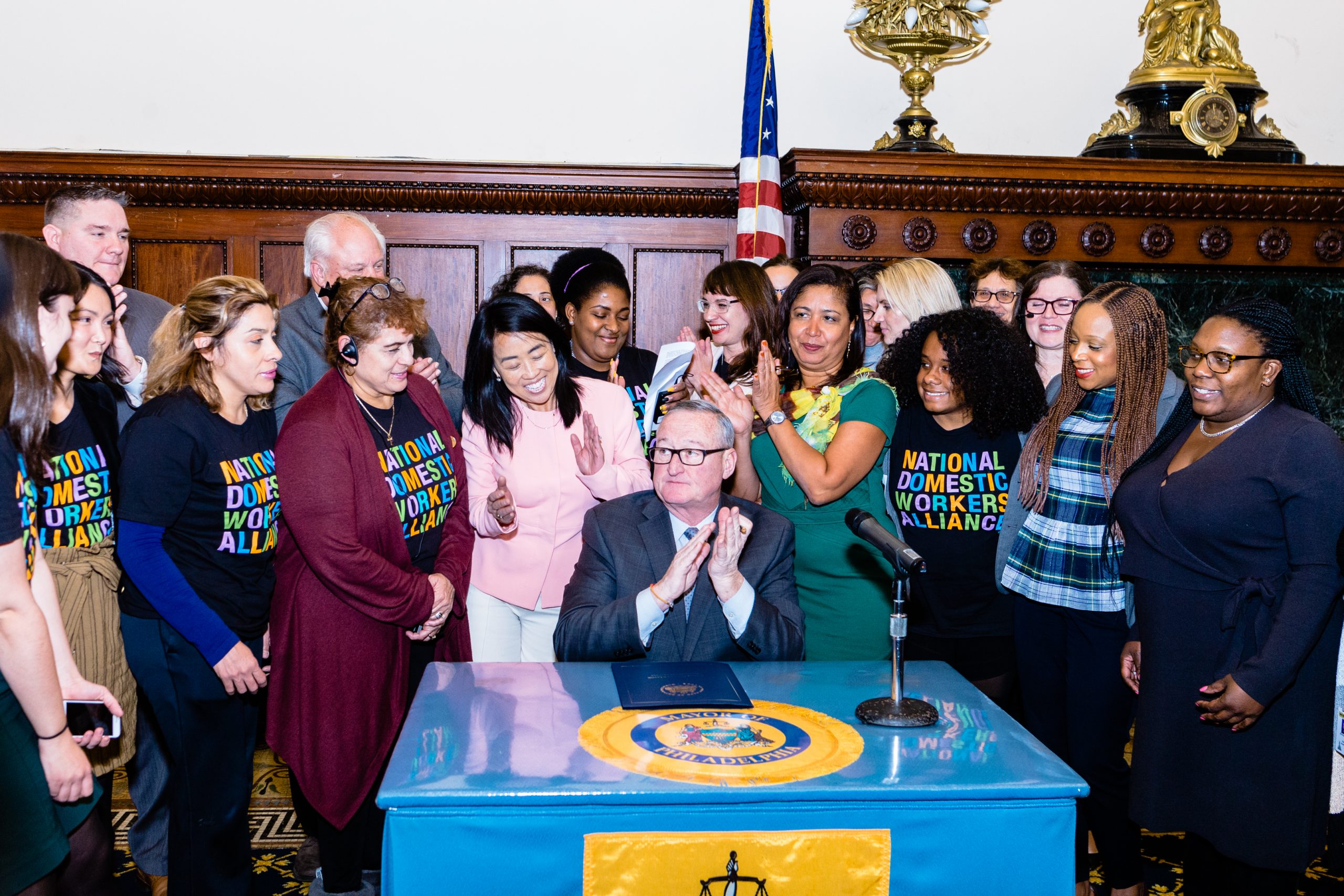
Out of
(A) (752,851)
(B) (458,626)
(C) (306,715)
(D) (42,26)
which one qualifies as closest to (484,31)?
(D) (42,26)

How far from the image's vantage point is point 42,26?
188 inches

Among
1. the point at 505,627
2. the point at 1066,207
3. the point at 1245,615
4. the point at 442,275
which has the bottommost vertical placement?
the point at 505,627

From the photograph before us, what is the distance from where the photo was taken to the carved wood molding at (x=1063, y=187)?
177 inches

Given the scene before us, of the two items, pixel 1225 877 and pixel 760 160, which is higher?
pixel 760 160

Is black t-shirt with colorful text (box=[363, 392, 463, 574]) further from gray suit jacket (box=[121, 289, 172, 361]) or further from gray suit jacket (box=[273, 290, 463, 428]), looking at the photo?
gray suit jacket (box=[121, 289, 172, 361])

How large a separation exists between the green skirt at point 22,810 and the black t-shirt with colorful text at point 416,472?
37.0 inches

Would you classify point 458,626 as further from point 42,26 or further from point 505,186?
point 42,26

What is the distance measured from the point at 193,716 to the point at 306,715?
252mm

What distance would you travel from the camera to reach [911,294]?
10.6 ft

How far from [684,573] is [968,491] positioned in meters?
0.94

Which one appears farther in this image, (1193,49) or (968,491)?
(1193,49)

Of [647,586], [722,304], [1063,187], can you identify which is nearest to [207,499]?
[647,586]

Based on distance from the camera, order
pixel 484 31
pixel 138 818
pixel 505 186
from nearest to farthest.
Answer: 1. pixel 138 818
2. pixel 505 186
3. pixel 484 31

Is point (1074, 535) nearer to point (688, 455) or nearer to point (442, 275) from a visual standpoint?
point (688, 455)
